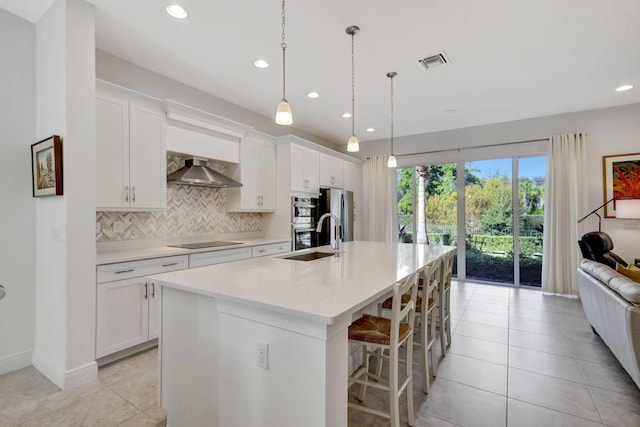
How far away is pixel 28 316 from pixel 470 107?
547 cm

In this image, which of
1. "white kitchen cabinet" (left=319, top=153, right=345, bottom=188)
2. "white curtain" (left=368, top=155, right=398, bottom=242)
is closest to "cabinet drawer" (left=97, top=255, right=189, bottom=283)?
"white kitchen cabinet" (left=319, top=153, right=345, bottom=188)

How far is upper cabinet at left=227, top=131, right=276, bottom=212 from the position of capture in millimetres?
4055

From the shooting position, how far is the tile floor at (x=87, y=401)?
72.0 inches

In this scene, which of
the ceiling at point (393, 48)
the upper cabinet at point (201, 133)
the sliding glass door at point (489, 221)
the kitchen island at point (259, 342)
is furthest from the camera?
the sliding glass door at point (489, 221)

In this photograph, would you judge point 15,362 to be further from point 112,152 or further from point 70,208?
point 112,152

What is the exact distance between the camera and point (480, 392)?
213 cm

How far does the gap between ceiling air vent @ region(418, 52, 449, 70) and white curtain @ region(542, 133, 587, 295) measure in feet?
9.49

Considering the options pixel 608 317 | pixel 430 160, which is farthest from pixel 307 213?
pixel 608 317

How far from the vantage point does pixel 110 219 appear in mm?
2967

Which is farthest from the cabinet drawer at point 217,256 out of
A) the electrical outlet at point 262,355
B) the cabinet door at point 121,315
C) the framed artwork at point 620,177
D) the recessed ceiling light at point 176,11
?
the framed artwork at point 620,177

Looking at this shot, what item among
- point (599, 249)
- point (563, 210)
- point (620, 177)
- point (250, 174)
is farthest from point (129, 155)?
point (620, 177)

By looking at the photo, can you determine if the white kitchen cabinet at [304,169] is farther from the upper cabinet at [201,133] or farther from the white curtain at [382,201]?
the white curtain at [382,201]

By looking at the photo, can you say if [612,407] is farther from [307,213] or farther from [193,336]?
[307,213]

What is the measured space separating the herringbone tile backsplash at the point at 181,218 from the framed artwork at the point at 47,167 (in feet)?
2.02
